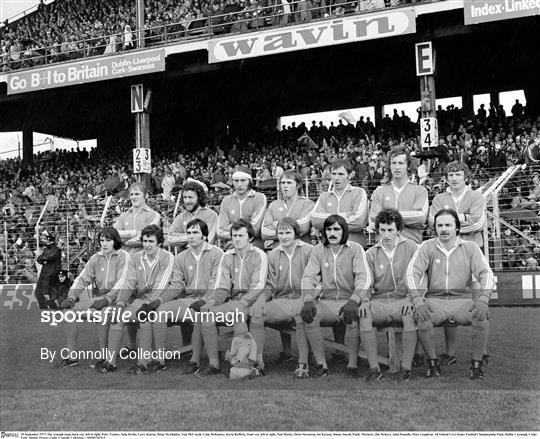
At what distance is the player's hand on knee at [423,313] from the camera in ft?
15.5

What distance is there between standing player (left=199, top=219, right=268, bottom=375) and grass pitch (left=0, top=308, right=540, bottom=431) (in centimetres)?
35

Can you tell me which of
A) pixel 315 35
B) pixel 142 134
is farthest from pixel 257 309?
pixel 142 134

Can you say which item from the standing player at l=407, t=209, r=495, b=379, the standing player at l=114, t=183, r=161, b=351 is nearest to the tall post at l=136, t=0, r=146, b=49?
the standing player at l=114, t=183, r=161, b=351

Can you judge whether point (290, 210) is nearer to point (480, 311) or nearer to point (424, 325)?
point (424, 325)

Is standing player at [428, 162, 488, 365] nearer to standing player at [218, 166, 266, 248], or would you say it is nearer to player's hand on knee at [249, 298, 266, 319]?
standing player at [218, 166, 266, 248]

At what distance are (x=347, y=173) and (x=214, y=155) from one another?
12.9m

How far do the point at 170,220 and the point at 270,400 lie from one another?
27.4 feet

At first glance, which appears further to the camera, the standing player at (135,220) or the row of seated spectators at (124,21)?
the row of seated spectators at (124,21)

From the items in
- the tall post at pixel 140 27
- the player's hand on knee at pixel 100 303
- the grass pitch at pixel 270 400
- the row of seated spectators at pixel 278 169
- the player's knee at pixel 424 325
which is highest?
the tall post at pixel 140 27

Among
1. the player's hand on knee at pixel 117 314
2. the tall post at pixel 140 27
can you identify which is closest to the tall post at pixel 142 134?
the tall post at pixel 140 27

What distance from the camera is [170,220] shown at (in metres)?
12.3

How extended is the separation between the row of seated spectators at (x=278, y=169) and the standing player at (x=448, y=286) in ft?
15.8

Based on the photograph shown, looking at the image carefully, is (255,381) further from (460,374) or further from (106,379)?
(460,374)

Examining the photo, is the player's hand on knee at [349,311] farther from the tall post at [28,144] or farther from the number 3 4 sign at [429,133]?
the tall post at [28,144]
